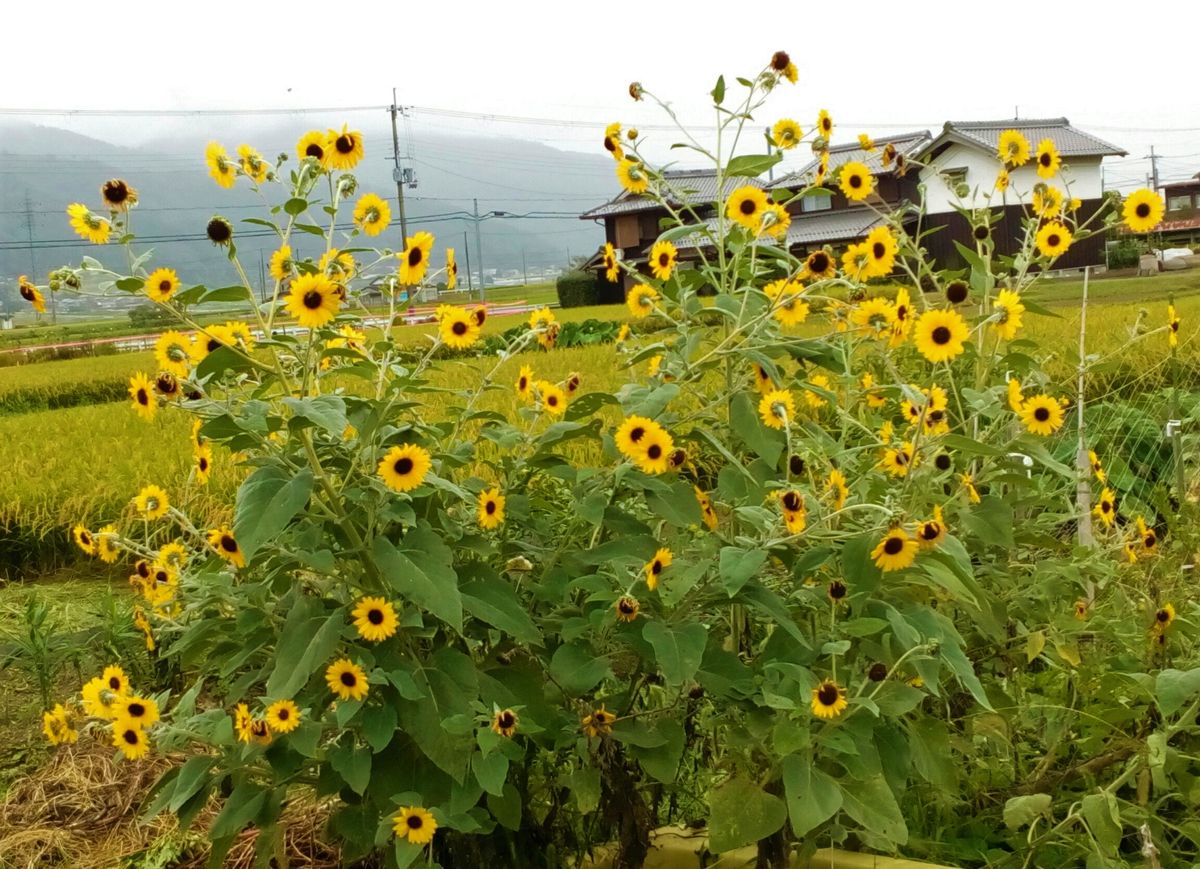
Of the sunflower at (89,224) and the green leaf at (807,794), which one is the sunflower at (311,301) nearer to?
the sunflower at (89,224)

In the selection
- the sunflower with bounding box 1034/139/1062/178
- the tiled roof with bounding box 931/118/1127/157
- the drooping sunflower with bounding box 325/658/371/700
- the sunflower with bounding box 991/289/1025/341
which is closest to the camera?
the drooping sunflower with bounding box 325/658/371/700

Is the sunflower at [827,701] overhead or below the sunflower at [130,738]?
overhead

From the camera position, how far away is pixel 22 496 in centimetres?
396

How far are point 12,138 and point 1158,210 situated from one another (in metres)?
204

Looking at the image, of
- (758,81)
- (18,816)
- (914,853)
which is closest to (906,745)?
(914,853)

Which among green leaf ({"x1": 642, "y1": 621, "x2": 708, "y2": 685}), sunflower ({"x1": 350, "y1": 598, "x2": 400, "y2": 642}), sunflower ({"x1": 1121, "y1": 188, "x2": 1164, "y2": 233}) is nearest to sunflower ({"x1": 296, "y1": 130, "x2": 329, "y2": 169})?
sunflower ({"x1": 350, "y1": 598, "x2": 400, "y2": 642})

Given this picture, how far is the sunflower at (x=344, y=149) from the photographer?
1.29 metres

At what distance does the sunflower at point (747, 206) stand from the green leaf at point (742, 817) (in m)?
0.80

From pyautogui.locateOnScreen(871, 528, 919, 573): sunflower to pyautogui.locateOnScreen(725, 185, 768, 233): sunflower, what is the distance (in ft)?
1.94

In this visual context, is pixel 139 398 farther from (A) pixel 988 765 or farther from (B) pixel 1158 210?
(B) pixel 1158 210

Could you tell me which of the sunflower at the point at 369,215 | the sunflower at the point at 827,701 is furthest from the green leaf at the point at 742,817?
the sunflower at the point at 369,215

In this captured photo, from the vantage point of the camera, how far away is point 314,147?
1295 millimetres

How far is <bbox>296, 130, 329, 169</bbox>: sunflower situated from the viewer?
129 cm

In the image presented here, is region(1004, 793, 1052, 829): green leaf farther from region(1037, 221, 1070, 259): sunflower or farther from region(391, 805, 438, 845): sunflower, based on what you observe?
region(1037, 221, 1070, 259): sunflower
